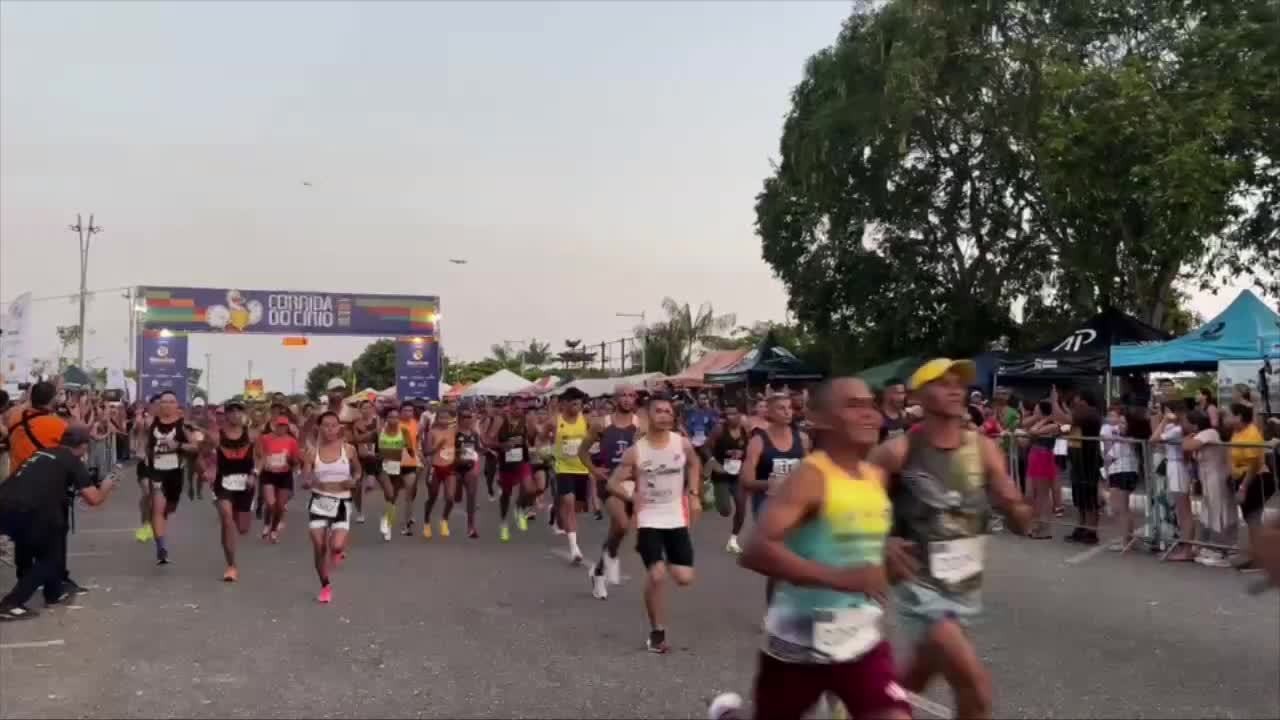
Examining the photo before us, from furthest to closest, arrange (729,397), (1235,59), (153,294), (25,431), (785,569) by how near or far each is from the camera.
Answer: (153,294)
(729,397)
(1235,59)
(25,431)
(785,569)

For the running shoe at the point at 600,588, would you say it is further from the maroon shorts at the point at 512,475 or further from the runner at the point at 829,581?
the runner at the point at 829,581

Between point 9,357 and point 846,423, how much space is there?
2056 cm

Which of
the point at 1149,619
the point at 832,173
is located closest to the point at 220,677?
the point at 1149,619

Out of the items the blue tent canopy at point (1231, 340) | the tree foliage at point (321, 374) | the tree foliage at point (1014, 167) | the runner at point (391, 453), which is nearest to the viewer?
the runner at point (391, 453)

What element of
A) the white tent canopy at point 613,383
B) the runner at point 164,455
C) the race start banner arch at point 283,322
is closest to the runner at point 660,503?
the runner at point 164,455

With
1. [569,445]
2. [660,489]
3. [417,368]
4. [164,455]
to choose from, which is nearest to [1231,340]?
[569,445]

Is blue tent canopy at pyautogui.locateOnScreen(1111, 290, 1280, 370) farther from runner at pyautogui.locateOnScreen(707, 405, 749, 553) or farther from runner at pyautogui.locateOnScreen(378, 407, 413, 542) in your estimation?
runner at pyautogui.locateOnScreen(378, 407, 413, 542)

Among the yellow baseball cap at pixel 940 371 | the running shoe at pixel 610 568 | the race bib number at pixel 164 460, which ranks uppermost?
the yellow baseball cap at pixel 940 371

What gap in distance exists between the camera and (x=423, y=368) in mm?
40688

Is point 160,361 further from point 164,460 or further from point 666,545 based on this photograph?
point 666,545

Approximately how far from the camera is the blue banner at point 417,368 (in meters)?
39.7

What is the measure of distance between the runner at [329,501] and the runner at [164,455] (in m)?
2.32

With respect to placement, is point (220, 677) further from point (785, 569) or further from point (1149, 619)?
point (1149, 619)

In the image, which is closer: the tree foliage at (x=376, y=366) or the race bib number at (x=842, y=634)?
the race bib number at (x=842, y=634)
